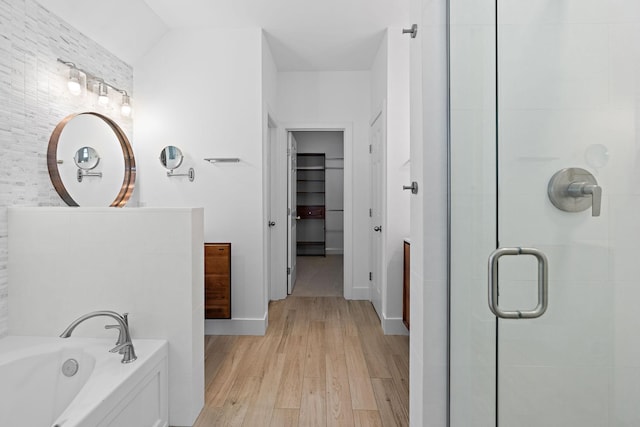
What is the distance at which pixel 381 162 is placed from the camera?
3221 mm

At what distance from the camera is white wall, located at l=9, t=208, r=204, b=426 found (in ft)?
5.51

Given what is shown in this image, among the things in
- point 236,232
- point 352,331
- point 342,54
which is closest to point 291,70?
point 342,54

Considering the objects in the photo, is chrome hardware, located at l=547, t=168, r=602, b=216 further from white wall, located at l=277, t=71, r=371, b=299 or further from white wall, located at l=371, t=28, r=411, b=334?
white wall, located at l=277, t=71, r=371, b=299

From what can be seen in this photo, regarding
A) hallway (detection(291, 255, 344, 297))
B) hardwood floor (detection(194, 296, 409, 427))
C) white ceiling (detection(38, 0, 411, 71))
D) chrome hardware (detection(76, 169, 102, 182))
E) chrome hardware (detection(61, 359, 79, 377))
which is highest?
white ceiling (detection(38, 0, 411, 71))

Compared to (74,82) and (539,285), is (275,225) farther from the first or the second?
(539,285)

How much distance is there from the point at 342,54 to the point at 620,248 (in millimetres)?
3330

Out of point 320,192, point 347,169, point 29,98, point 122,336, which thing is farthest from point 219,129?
point 320,192

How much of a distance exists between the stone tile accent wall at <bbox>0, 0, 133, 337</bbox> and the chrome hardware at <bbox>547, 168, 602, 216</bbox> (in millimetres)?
2417

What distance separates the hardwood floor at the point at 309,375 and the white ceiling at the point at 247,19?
2.57 meters

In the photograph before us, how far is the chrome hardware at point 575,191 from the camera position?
60 centimetres

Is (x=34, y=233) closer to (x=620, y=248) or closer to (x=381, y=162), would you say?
(x=620, y=248)

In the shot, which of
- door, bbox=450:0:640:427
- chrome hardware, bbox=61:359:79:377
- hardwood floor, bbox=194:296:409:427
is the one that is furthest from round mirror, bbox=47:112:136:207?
door, bbox=450:0:640:427

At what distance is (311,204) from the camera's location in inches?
286

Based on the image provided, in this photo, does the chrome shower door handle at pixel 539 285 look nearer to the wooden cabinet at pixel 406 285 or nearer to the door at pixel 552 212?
the door at pixel 552 212
